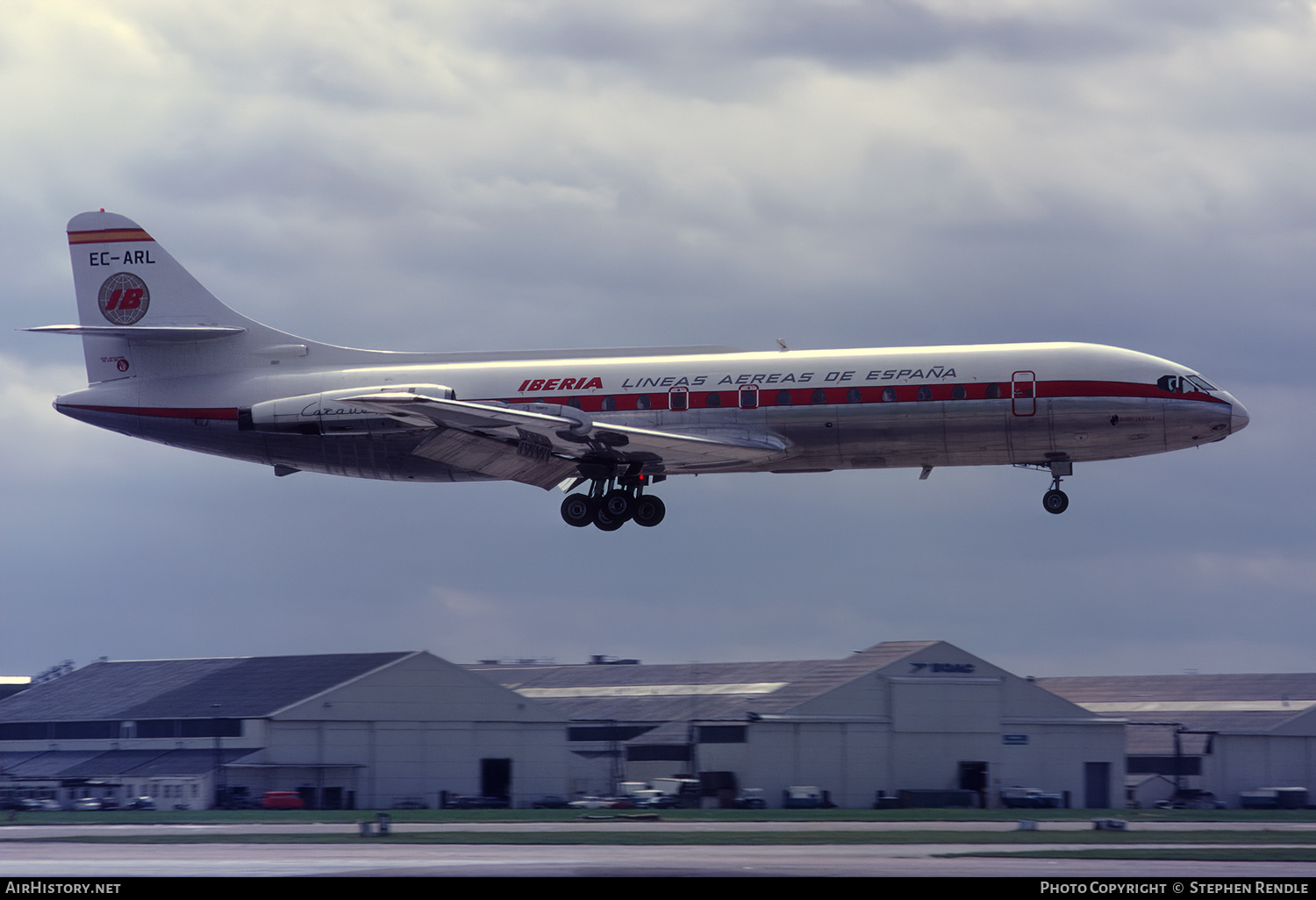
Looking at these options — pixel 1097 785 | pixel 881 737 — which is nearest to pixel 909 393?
pixel 881 737

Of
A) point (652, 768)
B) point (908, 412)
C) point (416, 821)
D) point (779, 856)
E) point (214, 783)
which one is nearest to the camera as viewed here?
point (779, 856)

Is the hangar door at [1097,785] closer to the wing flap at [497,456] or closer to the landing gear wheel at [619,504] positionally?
the landing gear wheel at [619,504]

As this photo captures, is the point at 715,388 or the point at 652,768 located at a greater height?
the point at 715,388

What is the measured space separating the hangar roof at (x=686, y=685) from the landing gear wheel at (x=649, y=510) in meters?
20.0

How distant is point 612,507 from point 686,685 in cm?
2715

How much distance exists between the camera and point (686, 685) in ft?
209

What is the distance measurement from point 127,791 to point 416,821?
12.8 meters

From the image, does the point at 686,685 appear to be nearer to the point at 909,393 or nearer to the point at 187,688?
the point at 187,688

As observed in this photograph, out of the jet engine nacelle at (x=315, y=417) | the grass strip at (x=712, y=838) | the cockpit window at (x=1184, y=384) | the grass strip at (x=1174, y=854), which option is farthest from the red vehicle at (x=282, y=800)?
the cockpit window at (x=1184, y=384)

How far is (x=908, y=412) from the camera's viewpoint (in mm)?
34406

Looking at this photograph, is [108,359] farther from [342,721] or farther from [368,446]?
[342,721]

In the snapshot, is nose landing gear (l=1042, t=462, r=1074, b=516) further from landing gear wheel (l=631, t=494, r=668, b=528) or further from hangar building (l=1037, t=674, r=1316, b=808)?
hangar building (l=1037, t=674, r=1316, b=808)
